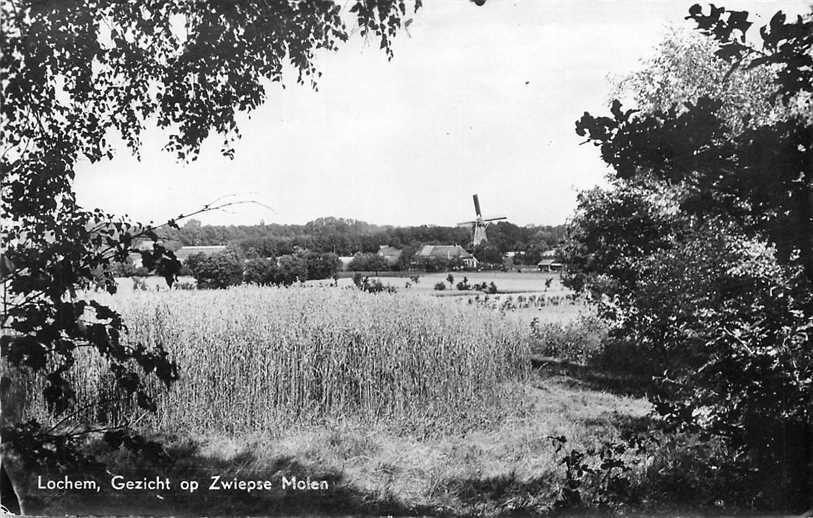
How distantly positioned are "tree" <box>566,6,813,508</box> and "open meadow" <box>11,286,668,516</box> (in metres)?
0.37

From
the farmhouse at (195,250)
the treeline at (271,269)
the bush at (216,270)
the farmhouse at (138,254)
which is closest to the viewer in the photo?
the farmhouse at (138,254)

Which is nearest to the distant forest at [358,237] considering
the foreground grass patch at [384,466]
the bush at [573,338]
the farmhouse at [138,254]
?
the farmhouse at [138,254]

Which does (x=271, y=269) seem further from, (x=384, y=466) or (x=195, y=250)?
(x=384, y=466)

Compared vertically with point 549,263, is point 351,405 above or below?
below

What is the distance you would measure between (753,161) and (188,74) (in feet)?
8.14

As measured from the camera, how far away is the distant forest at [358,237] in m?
2.89

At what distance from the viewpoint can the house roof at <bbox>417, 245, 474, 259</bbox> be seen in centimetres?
299

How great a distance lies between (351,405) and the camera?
2.97 meters

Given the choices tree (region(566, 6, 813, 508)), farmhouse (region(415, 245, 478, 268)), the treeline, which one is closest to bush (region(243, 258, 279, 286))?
the treeline

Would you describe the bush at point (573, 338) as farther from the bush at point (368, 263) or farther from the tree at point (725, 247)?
the bush at point (368, 263)

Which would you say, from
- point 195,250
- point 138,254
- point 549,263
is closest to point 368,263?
point 195,250

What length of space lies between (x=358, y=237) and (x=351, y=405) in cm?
87

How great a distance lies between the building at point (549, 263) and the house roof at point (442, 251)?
0.43 meters

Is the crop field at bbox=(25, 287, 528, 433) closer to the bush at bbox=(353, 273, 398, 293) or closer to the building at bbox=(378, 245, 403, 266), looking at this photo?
the bush at bbox=(353, 273, 398, 293)
